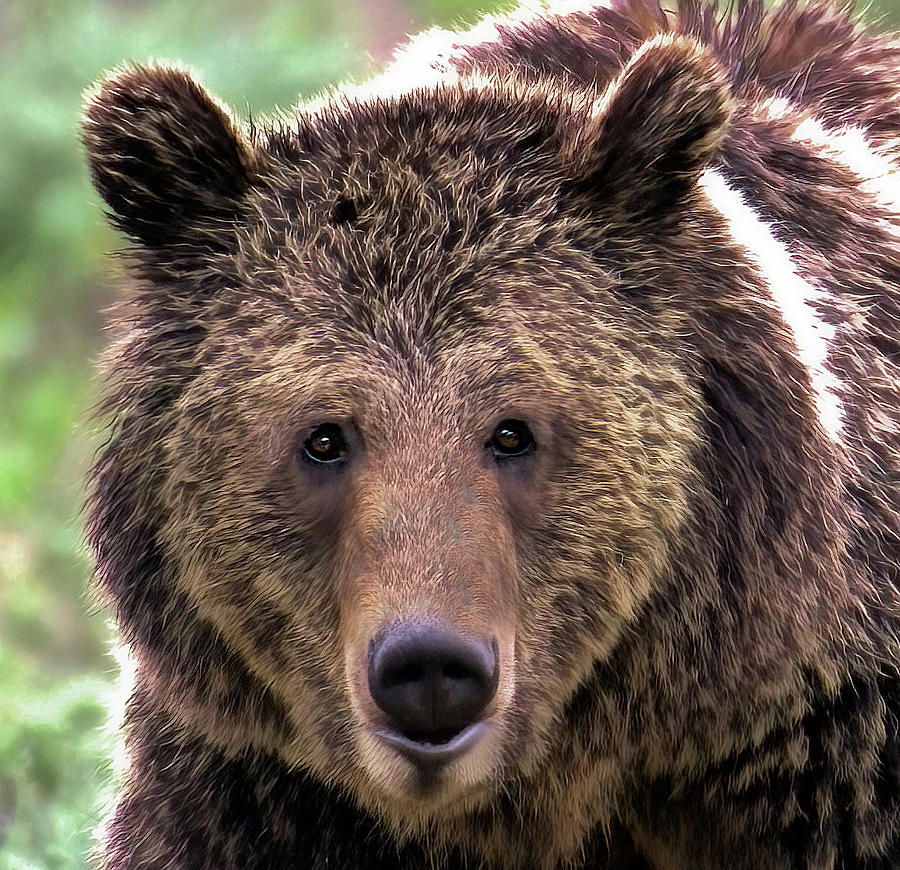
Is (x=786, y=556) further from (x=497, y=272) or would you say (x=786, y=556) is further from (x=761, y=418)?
(x=497, y=272)

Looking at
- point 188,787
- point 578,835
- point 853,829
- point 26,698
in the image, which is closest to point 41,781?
point 26,698

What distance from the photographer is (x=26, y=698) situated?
22.9ft

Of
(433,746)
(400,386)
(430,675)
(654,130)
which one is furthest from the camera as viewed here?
(654,130)

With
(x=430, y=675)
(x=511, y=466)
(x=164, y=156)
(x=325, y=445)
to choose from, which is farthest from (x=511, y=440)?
(x=164, y=156)

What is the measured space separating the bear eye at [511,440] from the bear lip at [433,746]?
578mm

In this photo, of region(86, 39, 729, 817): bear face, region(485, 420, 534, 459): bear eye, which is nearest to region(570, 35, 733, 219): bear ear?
region(86, 39, 729, 817): bear face

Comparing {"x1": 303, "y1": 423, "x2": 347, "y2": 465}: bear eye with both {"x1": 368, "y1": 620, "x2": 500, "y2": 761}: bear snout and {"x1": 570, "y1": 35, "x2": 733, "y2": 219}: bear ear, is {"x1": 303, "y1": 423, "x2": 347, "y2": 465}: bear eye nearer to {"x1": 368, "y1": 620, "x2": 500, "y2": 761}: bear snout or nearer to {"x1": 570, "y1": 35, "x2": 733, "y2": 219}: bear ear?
{"x1": 368, "y1": 620, "x2": 500, "y2": 761}: bear snout

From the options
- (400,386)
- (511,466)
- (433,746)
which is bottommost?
(433,746)

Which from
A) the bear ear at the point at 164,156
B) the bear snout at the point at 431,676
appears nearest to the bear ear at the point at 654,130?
the bear ear at the point at 164,156

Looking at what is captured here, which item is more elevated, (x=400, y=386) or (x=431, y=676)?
(x=400, y=386)

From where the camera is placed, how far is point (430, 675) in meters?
3.27

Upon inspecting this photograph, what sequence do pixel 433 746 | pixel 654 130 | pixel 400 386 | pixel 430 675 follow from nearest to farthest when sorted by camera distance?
1. pixel 430 675
2. pixel 433 746
3. pixel 400 386
4. pixel 654 130

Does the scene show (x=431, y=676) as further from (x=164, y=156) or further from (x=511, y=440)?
(x=164, y=156)

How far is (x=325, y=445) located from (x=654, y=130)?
1019mm
